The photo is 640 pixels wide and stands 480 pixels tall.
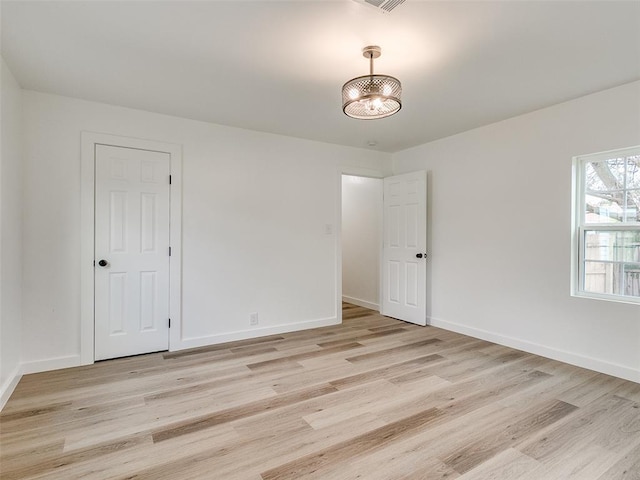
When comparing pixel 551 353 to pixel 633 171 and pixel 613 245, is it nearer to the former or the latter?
pixel 613 245

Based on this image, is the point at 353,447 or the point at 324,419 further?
the point at 324,419

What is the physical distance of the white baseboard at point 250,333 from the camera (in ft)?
11.8

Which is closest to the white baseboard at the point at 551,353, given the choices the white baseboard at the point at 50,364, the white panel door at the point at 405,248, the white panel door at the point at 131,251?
the white panel door at the point at 405,248

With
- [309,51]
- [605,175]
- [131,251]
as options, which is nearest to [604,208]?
[605,175]

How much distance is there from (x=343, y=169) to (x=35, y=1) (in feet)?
11.1

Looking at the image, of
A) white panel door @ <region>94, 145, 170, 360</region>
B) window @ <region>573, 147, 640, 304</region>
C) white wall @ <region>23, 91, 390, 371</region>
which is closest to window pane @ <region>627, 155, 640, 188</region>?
window @ <region>573, 147, 640, 304</region>

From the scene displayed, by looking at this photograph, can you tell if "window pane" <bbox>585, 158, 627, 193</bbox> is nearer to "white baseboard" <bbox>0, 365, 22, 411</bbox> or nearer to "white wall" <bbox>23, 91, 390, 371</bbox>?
"white wall" <bbox>23, 91, 390, 371</bbox>

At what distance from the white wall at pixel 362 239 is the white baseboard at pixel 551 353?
4.77ft

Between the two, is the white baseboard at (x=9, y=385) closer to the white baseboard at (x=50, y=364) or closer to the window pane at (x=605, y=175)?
the white baseboard at (x=50, y=364)

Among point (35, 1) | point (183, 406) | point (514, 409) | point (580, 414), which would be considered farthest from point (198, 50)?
point (580, 414)

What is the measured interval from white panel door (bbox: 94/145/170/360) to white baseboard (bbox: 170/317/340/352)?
219 millimetres

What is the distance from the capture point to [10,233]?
2.57 metres

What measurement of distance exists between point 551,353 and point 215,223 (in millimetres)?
3677

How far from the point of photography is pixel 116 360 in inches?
127
